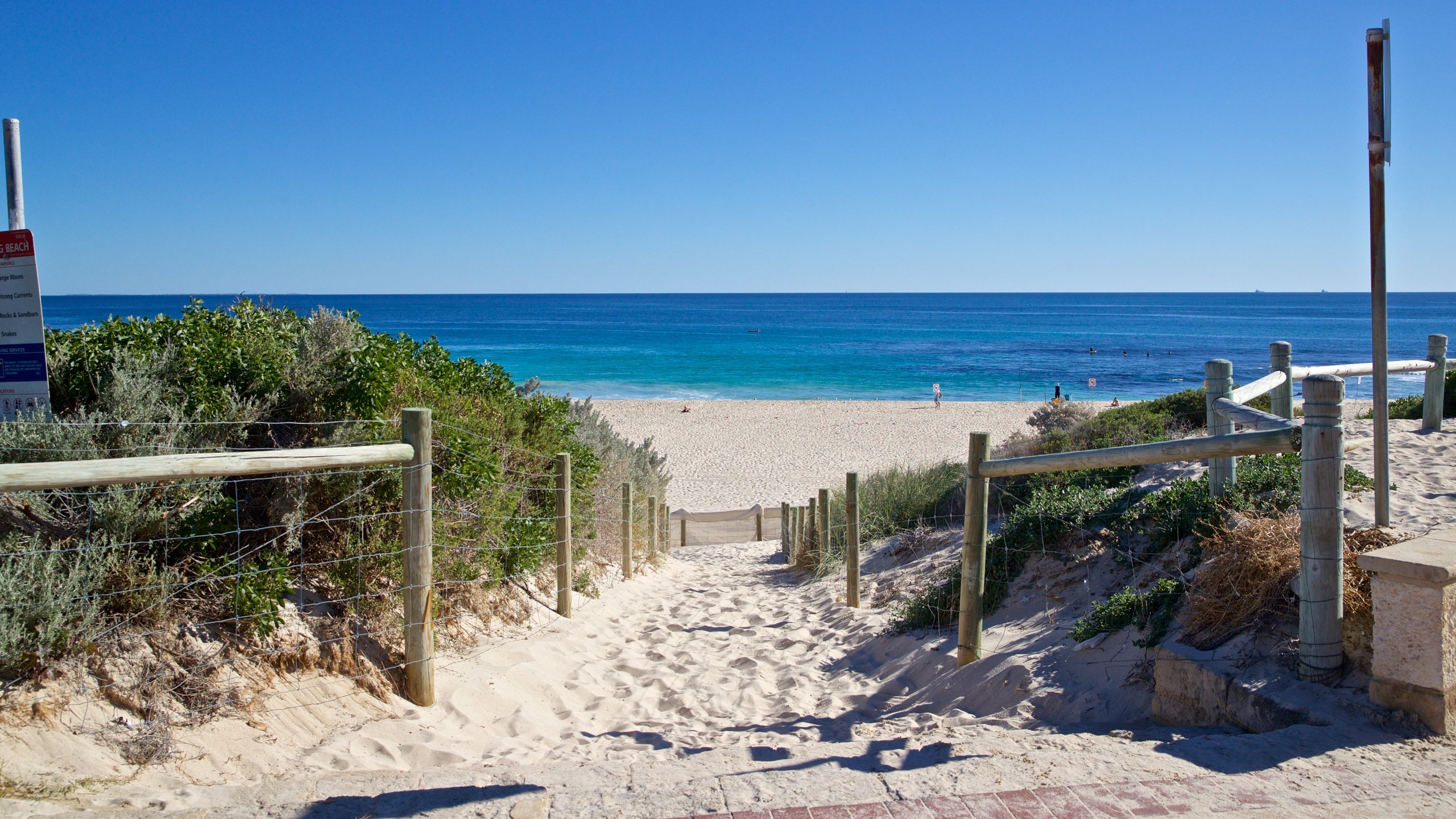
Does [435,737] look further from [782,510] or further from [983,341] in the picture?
[983,341]

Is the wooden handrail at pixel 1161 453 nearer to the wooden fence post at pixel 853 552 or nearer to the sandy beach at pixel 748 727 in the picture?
the sandy beach at pixel 748 727

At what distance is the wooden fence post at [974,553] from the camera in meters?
5.34

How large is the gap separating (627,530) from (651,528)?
1909 mm

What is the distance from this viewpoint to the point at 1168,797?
9.84ft

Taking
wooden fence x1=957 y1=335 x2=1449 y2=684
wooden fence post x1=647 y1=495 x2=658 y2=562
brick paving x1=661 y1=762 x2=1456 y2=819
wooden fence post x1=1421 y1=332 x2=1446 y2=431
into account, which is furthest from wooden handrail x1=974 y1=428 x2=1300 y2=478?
wooden fence post x1=1421 y1=332 x2=1446 y2=431

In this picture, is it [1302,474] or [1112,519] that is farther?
[1112,519]

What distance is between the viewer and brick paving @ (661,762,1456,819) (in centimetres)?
292

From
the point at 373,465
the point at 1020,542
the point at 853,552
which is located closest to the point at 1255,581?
the point at 1020,542

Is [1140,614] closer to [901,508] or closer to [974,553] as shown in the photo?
[974,553]

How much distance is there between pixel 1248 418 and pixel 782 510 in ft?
28.1

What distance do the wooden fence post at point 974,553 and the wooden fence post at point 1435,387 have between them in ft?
24.1

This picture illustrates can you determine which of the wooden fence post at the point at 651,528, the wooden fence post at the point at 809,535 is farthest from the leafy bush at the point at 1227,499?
the wooden fence post at the point at 651,528

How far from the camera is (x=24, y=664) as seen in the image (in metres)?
3.59

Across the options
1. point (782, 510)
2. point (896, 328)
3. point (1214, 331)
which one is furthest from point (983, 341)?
point (782, 510)
